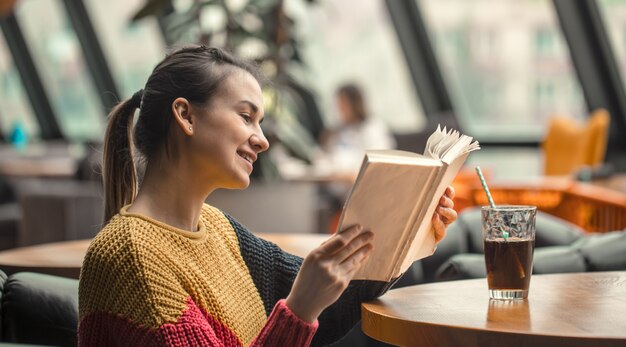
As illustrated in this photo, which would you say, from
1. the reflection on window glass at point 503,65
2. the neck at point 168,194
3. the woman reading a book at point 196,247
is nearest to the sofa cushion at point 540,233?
the woman reading a book at point 196,247

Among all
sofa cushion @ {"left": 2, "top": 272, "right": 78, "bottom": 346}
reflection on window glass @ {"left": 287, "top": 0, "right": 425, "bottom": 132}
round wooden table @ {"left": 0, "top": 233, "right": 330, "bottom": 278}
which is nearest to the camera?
sofa cushion @ {"left": 2, "top": 272, "right": 78, "bottom": 346}

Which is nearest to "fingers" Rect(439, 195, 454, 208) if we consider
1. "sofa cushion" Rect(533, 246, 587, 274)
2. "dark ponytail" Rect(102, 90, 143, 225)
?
"dark ponytail" Rect(102, 90, 143, 225)

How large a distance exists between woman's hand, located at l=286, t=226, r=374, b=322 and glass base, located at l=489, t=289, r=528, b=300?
0.36m

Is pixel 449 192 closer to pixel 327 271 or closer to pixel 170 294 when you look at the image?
pixel 327 271

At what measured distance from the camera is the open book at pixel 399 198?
1512 millimetres

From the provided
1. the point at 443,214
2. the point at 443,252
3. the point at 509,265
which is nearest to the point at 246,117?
the point at 443,214

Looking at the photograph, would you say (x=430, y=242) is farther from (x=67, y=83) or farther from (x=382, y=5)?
(x=67, y=83)

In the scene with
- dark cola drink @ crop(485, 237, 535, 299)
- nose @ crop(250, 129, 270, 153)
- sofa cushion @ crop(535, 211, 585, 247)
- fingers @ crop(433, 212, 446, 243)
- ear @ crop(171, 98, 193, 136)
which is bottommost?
sofa cushion @ crop(535, 211, 585, 247)

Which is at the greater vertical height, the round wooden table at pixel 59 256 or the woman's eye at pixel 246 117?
the woman's eye at pixel 246 117

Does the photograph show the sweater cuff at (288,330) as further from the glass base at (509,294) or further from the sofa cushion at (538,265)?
the sofa cushion at (538,265)

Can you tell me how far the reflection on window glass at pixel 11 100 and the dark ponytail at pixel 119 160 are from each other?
34.5 ft

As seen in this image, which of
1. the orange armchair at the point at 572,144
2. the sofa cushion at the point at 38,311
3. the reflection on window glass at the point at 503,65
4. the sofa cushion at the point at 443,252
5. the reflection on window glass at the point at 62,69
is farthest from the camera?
the reflection on window glass at the point at 62,69

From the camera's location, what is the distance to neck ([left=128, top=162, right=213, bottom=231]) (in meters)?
1.74

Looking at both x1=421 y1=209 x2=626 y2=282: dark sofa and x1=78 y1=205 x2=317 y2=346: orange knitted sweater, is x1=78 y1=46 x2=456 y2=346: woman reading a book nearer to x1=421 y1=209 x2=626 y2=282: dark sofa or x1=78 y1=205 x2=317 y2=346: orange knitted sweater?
x1=78 y1=205 x2=317 y2=346: orange knitted sweater
